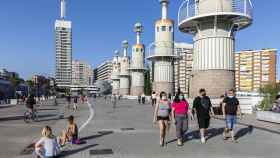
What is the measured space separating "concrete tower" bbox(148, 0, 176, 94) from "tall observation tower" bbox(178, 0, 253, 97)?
24428 millimetres

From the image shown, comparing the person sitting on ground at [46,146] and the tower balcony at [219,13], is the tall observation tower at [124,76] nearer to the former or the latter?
the tower balcony at [219,13]

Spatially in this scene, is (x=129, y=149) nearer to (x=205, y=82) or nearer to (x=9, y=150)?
(x=9, y=150)

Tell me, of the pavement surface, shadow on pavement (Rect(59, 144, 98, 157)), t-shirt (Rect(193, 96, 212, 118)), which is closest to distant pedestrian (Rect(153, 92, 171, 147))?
the pavement surface

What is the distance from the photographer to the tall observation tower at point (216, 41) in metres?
23.5

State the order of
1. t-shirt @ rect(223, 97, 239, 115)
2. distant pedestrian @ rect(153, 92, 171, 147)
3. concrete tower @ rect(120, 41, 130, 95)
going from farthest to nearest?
1. concrete tower @ rect(120, 41, 130, 95)
2. t-shirt @ rect(223, 97, 239, 115)
3. distant pedestrian @ rect(153, 92, 171, 147)

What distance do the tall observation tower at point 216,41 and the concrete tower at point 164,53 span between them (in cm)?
2443

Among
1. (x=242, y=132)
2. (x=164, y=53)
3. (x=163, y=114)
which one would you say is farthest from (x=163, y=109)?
(x=164, y=53)

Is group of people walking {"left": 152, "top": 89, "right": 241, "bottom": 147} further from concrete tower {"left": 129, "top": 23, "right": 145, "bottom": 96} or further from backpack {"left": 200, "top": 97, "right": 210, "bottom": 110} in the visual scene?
concrete tower {"left": 129, "top": 23, "right": 145, "bottom": 96}

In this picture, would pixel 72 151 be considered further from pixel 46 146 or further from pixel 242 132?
pixel 242 132

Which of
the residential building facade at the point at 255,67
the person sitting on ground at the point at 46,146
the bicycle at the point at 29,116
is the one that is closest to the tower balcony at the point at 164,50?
the bicycle at the point at 29,116

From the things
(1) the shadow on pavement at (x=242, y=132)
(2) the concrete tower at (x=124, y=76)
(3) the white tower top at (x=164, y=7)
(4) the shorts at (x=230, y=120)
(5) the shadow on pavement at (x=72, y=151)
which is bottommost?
(1) the shadow on pavement at (x=242, y=132)

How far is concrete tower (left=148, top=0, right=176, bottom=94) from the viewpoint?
49156 mm

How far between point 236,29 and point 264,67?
123 metres

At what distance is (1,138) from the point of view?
12641 millimetres
